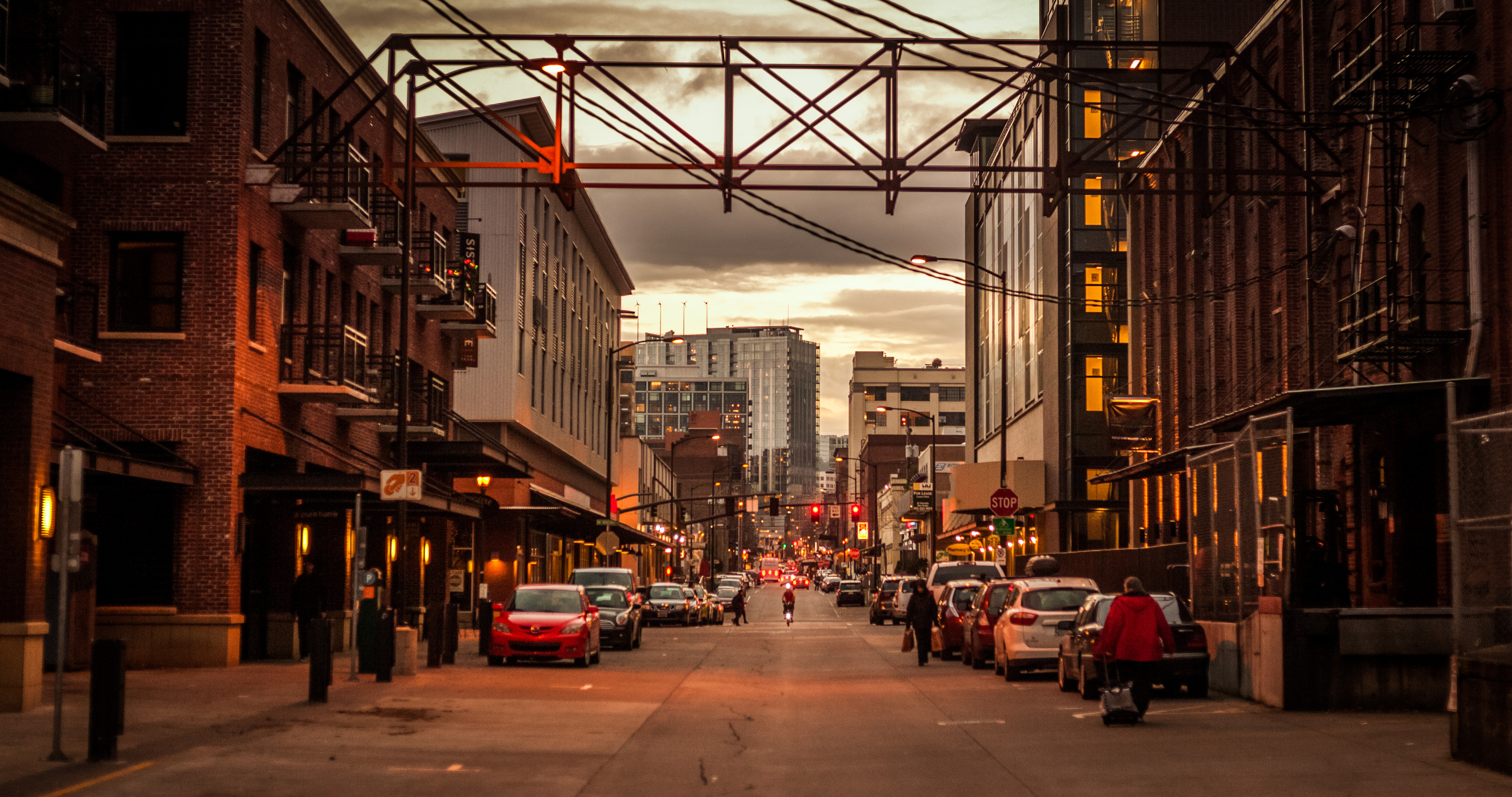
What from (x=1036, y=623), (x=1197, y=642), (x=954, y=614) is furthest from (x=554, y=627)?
(x=1197, y=642)

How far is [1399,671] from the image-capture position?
1905 cm

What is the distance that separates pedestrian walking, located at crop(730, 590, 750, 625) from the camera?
194 feet

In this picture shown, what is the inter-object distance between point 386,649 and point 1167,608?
11.1m

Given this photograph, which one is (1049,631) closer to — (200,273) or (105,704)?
(200,273)

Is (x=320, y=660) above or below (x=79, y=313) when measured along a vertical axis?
below

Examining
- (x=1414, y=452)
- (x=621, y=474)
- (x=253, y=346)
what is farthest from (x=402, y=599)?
(x=621, y=474)

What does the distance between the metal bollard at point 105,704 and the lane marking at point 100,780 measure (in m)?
0.34

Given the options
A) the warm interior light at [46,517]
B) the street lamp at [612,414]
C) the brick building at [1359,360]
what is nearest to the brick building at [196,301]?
the warm interior light at [46,517]

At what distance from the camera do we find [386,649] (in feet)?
77.3

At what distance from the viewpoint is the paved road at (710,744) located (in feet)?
41.4

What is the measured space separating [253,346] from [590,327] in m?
49.1

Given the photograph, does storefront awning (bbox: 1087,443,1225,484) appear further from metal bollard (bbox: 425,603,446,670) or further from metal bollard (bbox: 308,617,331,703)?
metal bollard (bbox: 308,617,331,703)

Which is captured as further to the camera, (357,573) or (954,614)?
(954,614)

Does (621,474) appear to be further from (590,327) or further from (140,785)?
(140,785)
